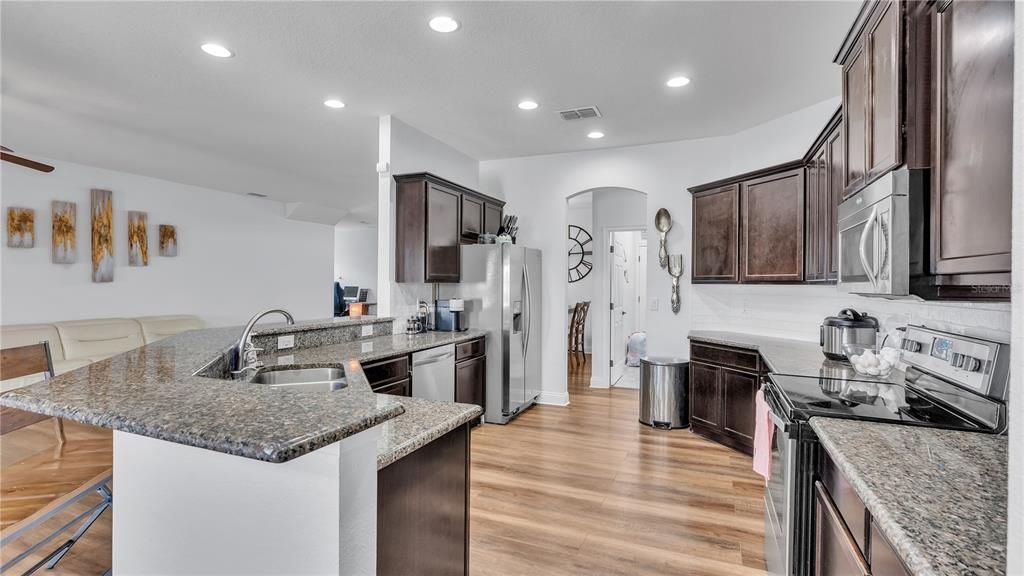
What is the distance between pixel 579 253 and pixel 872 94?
20.4 feet

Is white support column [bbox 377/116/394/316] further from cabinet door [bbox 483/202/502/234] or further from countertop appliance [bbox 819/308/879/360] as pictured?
countertop appliance [bbox 819/308/879/360]

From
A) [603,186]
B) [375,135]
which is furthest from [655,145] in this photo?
[375,135]

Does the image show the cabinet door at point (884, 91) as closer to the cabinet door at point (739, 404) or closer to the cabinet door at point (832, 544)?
the cabinet door at point (832, 544)

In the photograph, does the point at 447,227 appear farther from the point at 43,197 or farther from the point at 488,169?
the point at 43,197

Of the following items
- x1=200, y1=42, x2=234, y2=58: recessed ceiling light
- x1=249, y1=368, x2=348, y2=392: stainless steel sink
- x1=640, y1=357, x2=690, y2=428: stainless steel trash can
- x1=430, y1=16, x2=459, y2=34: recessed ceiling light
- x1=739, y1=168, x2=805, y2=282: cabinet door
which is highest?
x1=430, y1=16, x2=459, y2=34: recessed ceiling light

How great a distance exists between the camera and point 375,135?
4.54m

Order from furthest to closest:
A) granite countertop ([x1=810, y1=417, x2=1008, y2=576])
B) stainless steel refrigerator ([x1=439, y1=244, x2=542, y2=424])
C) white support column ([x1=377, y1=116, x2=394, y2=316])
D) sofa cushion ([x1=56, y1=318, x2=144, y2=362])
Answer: sofa cushion ([x1=56, y1=318, x2=144, y2=362]) < stainless steel refrigerator ([x1=439, y1=244, x2=542, y2=424]) < white support column ([x1=377, y1=116, x2=394, y2=316]) < granite countertop ([x1=810, y1=417, x2=1008, y2=576])

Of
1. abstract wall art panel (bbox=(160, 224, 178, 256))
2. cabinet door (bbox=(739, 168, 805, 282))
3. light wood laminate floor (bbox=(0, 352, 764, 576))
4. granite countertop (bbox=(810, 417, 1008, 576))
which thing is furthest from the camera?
abstract wall art panel (bbox=(160, 224, 178, 256))

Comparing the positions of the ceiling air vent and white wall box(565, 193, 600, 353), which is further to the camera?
white wall box(565, 193, 600, 353)

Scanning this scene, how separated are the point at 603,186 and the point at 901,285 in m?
3.80

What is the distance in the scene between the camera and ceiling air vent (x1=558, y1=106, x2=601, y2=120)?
3831mm

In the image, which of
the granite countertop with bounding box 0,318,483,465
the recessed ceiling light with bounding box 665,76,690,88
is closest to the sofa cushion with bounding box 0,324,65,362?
the granite countertop with bounding box 0,318,483,465

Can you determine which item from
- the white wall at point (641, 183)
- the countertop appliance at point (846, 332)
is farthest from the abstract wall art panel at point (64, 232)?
the countertop appliance at point (846, 332)

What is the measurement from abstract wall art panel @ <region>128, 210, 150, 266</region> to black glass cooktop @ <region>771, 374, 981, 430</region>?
688 cm
